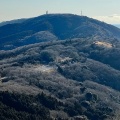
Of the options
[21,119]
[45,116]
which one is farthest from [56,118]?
[21,119]

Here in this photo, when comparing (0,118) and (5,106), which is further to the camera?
(5,106)

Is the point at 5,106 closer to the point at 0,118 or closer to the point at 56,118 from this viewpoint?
the point at 0,118

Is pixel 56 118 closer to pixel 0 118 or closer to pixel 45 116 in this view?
pixel 45 116

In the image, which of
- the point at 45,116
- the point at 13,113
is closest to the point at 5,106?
the point at 13,113

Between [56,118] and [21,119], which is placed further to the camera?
[56,118]

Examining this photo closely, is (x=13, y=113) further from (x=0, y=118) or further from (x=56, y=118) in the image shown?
(x=56, y=118)

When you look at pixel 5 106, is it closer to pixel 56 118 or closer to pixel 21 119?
pixel 21 119
